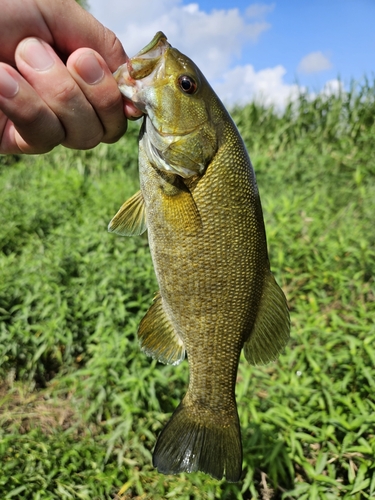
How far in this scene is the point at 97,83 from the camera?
1.77m

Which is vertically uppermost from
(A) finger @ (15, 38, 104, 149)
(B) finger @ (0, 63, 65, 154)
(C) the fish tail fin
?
(A) finger @ (15, 38, 104, 149)

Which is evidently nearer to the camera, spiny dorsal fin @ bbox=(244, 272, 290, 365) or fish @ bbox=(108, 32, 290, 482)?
fish @ bbox=(108, 32, 290, 482)

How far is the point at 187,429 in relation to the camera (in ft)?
6.33

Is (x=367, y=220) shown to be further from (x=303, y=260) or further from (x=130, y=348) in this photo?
(x=130, y=348)

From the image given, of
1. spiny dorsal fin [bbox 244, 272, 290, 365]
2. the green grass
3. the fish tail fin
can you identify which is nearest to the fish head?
spiny dorsal fin [bbox 244, 272, 290, 365]

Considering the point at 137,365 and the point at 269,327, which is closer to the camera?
→ the point at 269,327

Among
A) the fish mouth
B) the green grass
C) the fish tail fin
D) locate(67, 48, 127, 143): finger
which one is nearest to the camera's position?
the fish mouth

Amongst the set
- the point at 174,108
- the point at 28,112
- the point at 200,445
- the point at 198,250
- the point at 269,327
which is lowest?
the point at 200,445

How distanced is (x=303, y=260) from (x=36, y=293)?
8.49ft

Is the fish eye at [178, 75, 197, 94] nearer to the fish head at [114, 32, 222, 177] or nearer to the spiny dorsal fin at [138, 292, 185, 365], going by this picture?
the fish head at [114, 32, 222, 177]

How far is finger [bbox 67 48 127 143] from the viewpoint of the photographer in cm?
174

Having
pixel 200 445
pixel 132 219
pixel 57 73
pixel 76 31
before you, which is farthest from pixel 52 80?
pixel 200 445

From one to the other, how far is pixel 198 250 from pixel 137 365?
2.07 metres

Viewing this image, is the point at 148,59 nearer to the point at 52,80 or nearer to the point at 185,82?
the point at 185,82
